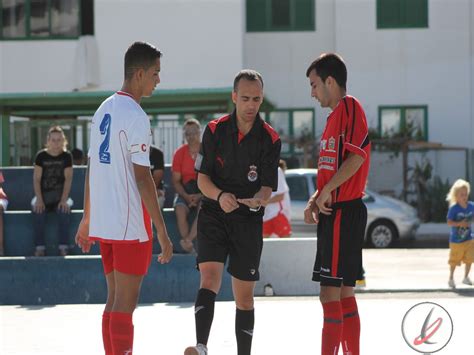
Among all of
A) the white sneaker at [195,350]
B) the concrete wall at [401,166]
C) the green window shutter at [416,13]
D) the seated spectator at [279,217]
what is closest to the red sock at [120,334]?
the white sneaker at [195,350]

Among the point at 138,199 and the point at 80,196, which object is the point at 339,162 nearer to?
the point at 138,199

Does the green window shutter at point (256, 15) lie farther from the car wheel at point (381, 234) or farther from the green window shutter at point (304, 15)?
the car wheel at point (381, 234)

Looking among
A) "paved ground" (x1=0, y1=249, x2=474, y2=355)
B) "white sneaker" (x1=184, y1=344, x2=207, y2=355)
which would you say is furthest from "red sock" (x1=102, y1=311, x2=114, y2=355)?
"paved ground" (x1=0, y1=249, x2=474, y2=355)

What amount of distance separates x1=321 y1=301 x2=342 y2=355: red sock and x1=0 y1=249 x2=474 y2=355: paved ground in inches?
51.5

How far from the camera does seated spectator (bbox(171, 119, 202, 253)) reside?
11.8m

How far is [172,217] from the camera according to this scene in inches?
485

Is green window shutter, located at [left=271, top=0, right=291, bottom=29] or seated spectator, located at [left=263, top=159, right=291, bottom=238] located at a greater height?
green window shutter, located at [left=271, top=0, right=291, bottom=29]

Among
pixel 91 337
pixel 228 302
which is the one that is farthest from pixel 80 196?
pixel 91 337

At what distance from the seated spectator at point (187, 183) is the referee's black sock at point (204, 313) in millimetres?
5277

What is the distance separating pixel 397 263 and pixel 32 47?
1274 cm

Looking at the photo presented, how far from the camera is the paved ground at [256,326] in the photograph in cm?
782

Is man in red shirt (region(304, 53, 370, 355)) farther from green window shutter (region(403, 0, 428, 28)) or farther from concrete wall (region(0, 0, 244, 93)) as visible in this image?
green window shutter (region(403, 0, 428, 28))

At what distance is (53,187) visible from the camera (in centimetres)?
1226

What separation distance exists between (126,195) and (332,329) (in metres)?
1.54
